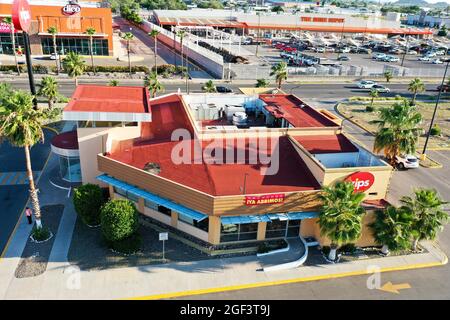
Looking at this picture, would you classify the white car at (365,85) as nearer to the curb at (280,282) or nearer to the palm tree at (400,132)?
the palm tree at (400,132)

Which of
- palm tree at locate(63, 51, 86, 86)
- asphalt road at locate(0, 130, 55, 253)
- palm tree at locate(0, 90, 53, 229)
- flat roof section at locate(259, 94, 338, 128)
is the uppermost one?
palm tree at locate(0, 90, 53, 229)

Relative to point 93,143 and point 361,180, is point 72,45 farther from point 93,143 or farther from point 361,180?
point 361,180

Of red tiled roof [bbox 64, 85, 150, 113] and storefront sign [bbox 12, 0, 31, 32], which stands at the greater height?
storefront sign [bbox 12, 0, 31, 32]

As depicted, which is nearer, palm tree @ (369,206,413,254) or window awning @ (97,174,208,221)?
palm tree @ (369,206,413,254)

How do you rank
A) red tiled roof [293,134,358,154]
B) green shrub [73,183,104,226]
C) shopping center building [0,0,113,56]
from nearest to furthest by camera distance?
green shrub [73,183,104,226]
red tiled roof [293,134,358,154]
shopping center building [0,0,113,56]

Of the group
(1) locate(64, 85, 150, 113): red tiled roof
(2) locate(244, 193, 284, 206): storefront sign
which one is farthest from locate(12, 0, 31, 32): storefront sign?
(2) locate(244, 193, 284, 206): storefront sign

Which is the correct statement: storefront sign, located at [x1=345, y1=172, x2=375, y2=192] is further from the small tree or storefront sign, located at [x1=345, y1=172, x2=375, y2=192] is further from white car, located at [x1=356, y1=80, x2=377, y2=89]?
white car, located at [x1=356, y1=80, x2=377, y2=89]
